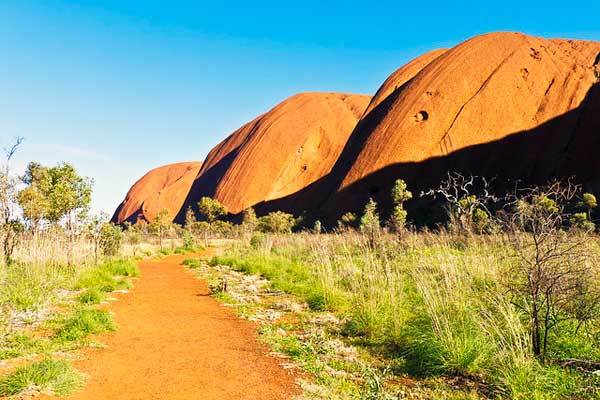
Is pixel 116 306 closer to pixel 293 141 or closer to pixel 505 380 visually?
pixel 505 380

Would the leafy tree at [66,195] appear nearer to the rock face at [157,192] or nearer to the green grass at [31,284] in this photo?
the green grass at [31,284]

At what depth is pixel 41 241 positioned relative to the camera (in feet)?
35.5

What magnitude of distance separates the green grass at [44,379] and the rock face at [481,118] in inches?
1532

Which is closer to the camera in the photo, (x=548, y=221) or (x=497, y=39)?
(x=548, y=221)

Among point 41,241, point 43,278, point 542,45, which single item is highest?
point 542,45

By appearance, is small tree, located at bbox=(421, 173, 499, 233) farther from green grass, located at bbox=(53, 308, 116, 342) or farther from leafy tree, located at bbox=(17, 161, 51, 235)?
leafy tree, located at bbox=(17, 161, 51, 235)

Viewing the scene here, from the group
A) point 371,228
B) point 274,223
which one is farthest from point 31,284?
point 274,223

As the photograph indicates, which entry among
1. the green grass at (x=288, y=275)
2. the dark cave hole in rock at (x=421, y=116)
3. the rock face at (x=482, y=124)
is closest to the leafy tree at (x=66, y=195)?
the green grass at (x=288, y=275)

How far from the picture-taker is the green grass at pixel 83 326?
18.8 feet

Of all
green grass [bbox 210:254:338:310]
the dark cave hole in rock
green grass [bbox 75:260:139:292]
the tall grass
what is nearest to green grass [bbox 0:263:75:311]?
green grass [bbox 75:260:139:292]

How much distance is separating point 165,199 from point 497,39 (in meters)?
75.9

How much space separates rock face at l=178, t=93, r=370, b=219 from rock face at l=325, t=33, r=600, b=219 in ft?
55.0

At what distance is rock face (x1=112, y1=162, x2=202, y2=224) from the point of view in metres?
92.7

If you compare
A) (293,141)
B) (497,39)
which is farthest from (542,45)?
(293,141)
